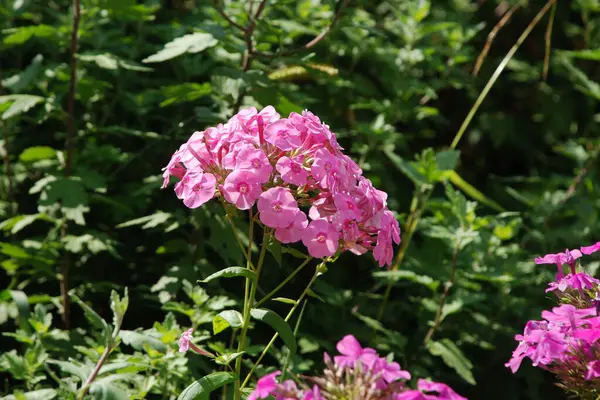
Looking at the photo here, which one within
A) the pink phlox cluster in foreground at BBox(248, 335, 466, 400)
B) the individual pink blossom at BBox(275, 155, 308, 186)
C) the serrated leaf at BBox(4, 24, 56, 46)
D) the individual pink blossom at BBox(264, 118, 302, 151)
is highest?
the individual pink blossom at BBox(264, 118, 302, 151)

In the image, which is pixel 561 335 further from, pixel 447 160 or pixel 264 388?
pixel 447 160

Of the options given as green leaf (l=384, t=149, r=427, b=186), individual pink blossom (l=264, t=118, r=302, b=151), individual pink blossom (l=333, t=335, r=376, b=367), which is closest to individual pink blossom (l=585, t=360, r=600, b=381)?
individual pink blossom (l=333, t=335, r=376, b=367)

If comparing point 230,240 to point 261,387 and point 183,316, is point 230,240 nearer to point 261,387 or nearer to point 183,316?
point 183,316

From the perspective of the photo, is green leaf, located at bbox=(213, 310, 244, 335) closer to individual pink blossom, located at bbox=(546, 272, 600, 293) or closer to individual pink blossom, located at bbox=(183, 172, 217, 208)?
individual pink blossom, located at bbox=(183, 172, 217, 208)

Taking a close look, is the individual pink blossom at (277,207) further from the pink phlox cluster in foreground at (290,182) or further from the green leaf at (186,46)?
the green leaf at (186,46)

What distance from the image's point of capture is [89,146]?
3297 mm

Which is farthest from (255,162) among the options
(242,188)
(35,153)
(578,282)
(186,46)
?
(35,153)

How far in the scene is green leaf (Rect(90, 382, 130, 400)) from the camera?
69.7 inches

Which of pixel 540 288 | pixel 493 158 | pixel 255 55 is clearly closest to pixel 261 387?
pixel 255 55

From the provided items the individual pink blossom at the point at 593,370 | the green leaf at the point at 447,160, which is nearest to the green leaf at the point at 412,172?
the green leaf at the point at 447,160

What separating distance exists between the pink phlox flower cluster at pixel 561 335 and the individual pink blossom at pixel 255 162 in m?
0.67

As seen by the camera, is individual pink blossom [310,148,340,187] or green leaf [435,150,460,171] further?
green leaf [435,150,460,171]

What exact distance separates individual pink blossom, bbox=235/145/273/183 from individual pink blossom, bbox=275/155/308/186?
1.1 inches

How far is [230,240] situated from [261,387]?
1.50 metres
